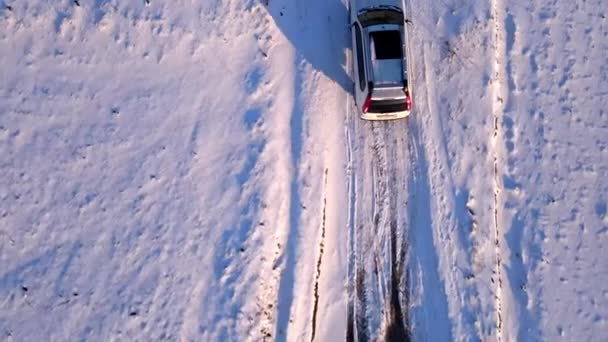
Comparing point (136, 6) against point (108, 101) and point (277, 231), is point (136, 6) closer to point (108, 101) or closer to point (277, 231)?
point (108, 101)

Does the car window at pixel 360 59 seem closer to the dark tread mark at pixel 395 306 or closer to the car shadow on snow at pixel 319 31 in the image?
the car shadow on snow at pixel 319 31

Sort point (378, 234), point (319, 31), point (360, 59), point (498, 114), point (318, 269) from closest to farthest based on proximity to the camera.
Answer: point (360, 59), point (318, 269), point (378, 234), point (498, 114), point (319, 31)

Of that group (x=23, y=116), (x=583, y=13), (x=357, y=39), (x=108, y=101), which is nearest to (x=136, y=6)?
(x=108, y=101)

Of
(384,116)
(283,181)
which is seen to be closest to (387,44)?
(384,116)

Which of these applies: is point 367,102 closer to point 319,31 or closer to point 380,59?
point 380,59

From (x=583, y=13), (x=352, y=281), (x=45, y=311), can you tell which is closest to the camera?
(x=45, y=311)

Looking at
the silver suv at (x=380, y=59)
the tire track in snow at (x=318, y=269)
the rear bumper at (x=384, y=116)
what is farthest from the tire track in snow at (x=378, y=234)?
the silver suv at (x=380, y=59)
